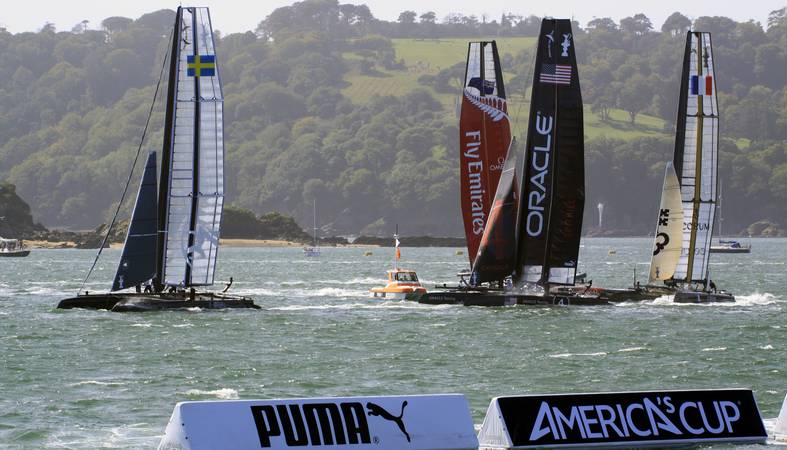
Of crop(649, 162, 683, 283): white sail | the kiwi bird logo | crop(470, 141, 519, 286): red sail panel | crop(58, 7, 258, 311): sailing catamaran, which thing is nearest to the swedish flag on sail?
crop(58, 7, 258, 311): sailing catamaran

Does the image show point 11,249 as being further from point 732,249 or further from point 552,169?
point 552,169

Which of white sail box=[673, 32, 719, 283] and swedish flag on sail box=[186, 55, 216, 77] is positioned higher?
swedish flag on sail box=[186, 55, 216, 77]

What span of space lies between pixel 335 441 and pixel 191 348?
61.2 feet

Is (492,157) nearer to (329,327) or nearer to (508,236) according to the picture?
(508,236)

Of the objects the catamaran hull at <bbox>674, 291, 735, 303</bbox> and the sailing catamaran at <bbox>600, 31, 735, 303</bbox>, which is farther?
the sailing catamaran at <bbox>600, 31, 735, 303</bbox>

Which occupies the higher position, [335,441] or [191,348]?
[335,441]

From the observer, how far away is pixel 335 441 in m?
20.4

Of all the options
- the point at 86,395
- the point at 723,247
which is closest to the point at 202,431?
the point at 86,395

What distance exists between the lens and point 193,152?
1954 inches

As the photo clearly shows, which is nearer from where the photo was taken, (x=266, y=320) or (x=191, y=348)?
(x=191, y=348)

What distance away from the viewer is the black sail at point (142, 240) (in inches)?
1929

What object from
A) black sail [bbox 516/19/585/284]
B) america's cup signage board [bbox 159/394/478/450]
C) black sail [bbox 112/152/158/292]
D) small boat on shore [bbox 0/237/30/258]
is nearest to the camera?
america's cup signage board [bbox 159/394/478/450]

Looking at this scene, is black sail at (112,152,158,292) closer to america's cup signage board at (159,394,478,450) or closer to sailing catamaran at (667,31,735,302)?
sailing catamaran at (667,31,735,302)

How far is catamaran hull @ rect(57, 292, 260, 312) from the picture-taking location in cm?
4838
